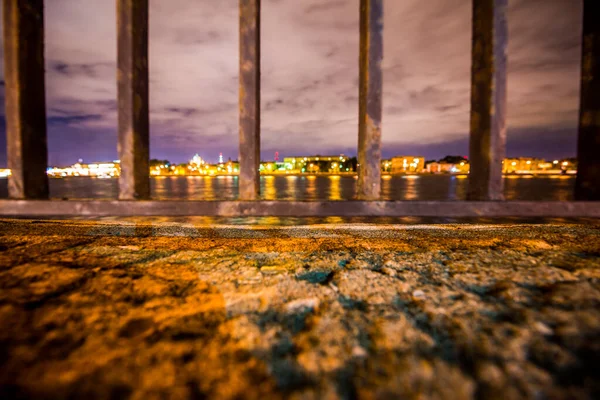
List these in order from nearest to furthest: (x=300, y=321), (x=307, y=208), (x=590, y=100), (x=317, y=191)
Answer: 1. (x=300, y=321)
2. (x=307, y=208)
3. (x=590, y=100)
4. (x=317, y=191)

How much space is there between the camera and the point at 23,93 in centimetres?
324

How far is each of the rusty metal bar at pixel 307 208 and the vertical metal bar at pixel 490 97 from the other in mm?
282

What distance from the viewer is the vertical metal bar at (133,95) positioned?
10.4ft

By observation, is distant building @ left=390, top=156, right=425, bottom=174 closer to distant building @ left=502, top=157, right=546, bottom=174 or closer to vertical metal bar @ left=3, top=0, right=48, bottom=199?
distant building @ left=502, top=157, right=546, bottom=174

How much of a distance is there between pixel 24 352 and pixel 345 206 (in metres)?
2.57

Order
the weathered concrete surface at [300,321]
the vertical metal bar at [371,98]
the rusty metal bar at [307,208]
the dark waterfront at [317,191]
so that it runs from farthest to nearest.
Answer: the dark waterfront at [317,191] → the vertical metal bar at [371,98] → the rusty metal bar at [307,208] → the weathered concrete surface at [300,321]

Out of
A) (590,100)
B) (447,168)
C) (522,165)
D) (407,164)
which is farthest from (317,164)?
(590,100)

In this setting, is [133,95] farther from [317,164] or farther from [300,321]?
[317,164]

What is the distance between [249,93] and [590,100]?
403 cm

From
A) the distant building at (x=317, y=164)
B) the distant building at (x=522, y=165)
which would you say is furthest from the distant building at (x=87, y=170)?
the distant building at (x=522, y=165)

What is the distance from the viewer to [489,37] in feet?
10.2

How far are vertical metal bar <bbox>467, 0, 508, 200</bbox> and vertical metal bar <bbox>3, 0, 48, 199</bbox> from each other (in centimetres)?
508

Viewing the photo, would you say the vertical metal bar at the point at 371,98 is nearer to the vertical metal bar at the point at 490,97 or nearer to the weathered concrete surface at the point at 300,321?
the vertical metal bar at the point at 490,97

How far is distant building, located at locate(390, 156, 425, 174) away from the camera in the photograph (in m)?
148
